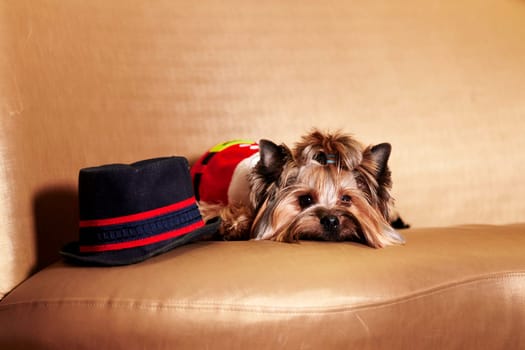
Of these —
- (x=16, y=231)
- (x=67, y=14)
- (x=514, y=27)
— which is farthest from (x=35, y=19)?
(x=514, y=27)

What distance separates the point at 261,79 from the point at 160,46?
1.25 feet

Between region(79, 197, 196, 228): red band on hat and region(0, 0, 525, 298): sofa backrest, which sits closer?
region(79, 197, 196, 228): red band on hat

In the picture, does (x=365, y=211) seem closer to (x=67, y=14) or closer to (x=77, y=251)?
(x=77, y=251)

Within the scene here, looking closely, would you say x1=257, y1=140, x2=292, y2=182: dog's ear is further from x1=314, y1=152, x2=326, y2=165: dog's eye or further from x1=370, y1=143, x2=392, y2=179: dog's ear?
x1=370, y1=143, x2=392, y2=179: dog's ear

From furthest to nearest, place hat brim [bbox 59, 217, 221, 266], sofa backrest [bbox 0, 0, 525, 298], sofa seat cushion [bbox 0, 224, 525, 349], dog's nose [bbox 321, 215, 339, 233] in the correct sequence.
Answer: sofa backrest [bbox 0, 0, 525, 298] < dog's nose [bbox 321, 215, 339, 233] < hat brim [bbox 59, 217, 221, 266] < sofa seat cushion [bbox 0, 224, 525, 349]

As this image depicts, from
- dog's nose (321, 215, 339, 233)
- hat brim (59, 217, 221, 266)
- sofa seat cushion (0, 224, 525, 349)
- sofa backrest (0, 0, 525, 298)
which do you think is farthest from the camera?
sofa backrest (0, 0, 525, 298)

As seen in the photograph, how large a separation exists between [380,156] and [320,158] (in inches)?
7.0

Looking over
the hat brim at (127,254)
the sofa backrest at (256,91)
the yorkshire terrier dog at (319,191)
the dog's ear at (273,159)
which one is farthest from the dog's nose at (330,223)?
the sofa backrest at (256,91)

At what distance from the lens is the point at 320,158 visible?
1884 millimetres

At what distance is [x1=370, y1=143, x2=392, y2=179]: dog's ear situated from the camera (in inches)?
73.9

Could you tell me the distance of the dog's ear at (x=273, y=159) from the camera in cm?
187

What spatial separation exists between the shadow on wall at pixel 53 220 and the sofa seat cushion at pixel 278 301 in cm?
32

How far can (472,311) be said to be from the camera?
1507 mm

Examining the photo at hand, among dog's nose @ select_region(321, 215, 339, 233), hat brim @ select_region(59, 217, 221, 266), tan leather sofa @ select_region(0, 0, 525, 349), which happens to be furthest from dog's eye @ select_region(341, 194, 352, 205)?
Result: hat brim @ select_region(59, 217, 221, 266)
